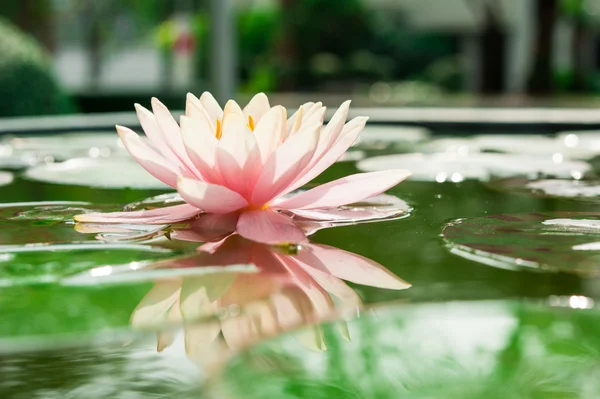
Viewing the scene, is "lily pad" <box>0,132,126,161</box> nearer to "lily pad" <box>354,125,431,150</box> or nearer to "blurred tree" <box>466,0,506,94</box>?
"lily pad" <box>354,125,431,150</box>

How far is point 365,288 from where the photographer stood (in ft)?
2.45

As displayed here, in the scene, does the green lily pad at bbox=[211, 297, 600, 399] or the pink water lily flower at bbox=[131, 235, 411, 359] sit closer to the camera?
the green lily pad at bbox=[211, 297, 600, 399]

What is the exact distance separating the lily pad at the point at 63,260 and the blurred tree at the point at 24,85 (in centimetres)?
454

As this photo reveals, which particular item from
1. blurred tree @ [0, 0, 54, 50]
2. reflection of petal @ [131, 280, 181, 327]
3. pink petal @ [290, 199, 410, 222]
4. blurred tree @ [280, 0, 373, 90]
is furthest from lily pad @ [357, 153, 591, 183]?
blurred tree @ [280, 0, 373, 90]

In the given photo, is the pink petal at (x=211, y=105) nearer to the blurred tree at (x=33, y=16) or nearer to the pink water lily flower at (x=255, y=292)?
the pink water lily flower at (x=255, y=292)

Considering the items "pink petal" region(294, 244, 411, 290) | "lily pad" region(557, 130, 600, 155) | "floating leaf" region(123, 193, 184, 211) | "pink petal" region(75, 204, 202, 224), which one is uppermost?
"pink petal" region(75, 204, 202, 224)

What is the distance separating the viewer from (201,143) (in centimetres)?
93

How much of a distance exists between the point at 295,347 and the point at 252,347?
1.2 inches

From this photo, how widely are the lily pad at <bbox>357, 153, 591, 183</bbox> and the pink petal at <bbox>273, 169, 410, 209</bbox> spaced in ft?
1.98

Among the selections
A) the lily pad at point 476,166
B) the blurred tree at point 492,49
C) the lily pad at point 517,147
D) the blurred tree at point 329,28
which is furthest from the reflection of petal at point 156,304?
the blurred tree at point 329,28

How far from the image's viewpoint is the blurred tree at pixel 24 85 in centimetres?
519

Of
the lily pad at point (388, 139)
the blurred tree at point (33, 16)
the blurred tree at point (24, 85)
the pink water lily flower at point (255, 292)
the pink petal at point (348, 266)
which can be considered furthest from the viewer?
the blurred tree at point (33, 16)

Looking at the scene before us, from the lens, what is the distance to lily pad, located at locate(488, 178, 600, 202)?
4.42 feet

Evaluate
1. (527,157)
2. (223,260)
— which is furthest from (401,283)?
(527,157)
